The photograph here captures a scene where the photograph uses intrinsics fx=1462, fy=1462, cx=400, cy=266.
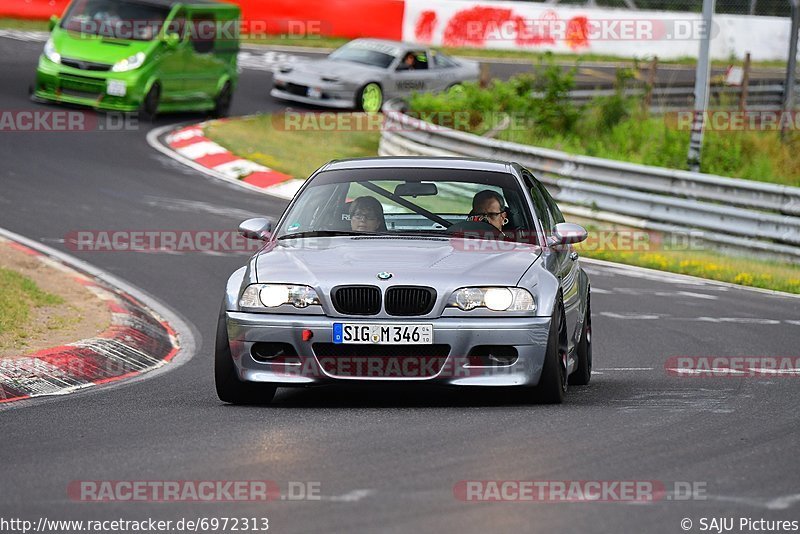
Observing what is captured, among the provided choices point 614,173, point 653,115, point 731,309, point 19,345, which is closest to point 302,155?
point 614,173

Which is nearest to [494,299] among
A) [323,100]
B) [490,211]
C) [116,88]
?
[490,211]

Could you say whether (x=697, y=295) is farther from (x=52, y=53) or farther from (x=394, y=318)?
(x=52, y=53)

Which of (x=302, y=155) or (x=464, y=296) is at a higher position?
(x=464, y=296)

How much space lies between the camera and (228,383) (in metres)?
8.07

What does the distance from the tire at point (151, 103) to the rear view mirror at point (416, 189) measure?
15241 mm

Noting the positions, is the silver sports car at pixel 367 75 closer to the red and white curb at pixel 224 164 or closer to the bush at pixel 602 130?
the bush at pixel 602 130

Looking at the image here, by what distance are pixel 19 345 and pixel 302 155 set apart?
45.0 feet

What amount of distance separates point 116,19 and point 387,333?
17389 millimetres

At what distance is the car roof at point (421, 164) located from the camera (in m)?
9.25

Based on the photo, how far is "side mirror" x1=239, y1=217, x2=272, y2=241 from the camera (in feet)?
29.4

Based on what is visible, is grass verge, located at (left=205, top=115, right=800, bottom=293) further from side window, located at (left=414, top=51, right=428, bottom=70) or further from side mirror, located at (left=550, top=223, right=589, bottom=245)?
side mirror, located at (left=550, top=223, right=589, bottom=245)

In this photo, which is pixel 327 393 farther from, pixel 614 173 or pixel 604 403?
pixel 614 173

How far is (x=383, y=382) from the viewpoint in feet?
25.4

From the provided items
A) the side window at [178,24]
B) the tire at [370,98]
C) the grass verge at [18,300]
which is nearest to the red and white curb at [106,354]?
the grass verge at [18,300]
